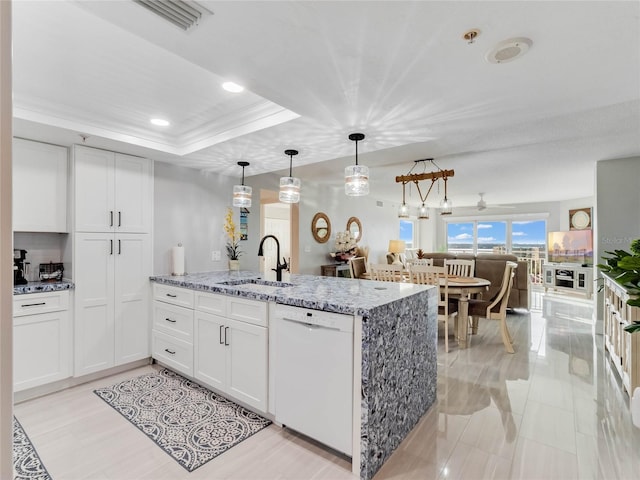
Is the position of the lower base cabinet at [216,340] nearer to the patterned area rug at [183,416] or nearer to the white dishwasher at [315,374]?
the patterned area rug at [183,416]

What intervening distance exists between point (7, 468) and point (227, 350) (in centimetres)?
225

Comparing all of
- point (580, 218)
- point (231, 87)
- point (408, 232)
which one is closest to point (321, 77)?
point (231, 87)

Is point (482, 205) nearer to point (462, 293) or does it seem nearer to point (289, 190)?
point (462, 293)

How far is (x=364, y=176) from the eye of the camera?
2598 millimetres

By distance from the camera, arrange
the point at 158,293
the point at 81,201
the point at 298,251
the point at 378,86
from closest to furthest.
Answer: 1. the point at 378,86
2. the point at 81,201
3. the point at 158,293
4. the point at 298,251

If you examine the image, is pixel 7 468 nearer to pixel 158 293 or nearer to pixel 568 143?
pixel 158 293

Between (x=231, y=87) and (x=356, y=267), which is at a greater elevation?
(x=231, y=87)

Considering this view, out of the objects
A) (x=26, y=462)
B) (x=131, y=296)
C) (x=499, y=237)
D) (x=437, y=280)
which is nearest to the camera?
(x=26, y=462)

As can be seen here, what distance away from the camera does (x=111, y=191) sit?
3203 mm

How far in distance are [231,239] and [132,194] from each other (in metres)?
1.28

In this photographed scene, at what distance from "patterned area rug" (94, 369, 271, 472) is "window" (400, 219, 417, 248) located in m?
7.78

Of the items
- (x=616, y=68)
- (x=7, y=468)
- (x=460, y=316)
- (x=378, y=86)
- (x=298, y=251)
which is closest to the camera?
(x=7, y=468)

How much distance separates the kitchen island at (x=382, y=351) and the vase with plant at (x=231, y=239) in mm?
1345

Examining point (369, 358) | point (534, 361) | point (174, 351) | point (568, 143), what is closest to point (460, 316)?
point (534, 361)
